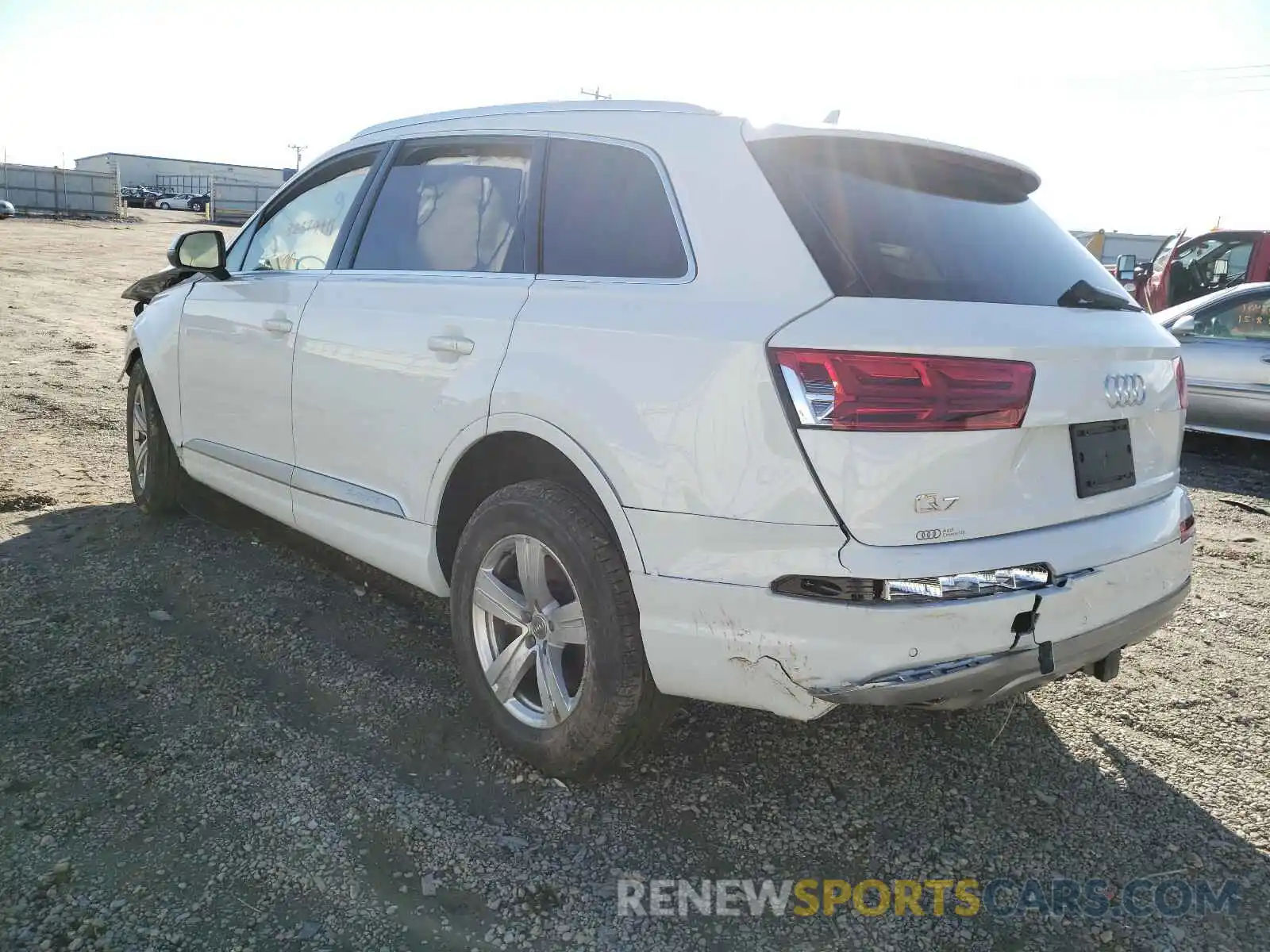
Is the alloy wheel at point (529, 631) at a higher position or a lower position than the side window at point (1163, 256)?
lower

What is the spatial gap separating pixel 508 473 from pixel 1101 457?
168cm

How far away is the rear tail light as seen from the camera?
2.13 m

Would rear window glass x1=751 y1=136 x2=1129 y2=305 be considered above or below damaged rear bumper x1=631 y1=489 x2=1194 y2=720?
above

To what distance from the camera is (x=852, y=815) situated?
107 inches

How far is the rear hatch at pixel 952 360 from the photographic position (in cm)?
214

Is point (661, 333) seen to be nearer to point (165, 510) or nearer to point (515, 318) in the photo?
point (515, 318)

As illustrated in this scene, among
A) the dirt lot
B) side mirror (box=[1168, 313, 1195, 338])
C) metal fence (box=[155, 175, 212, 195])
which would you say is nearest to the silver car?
side mirror (box=[1168, 313, 1195, 338])

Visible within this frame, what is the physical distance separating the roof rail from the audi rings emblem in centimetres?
123

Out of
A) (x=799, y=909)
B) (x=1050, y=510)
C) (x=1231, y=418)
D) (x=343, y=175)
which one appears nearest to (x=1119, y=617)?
(x=1050, y=510)

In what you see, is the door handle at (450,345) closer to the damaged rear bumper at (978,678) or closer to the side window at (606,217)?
the side window at (606,217)

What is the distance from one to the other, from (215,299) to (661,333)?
8.84 feet

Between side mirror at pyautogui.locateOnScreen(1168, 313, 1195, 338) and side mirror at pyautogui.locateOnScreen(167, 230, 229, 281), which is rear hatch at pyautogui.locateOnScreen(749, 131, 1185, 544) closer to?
side mirror at pyautogui.locateOnScreen(167, 230, 229, 281)

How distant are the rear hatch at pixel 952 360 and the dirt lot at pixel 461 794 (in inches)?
36.3

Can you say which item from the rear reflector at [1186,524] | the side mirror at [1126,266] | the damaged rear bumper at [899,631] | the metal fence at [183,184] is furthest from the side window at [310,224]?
the metal fence at [183,184]
